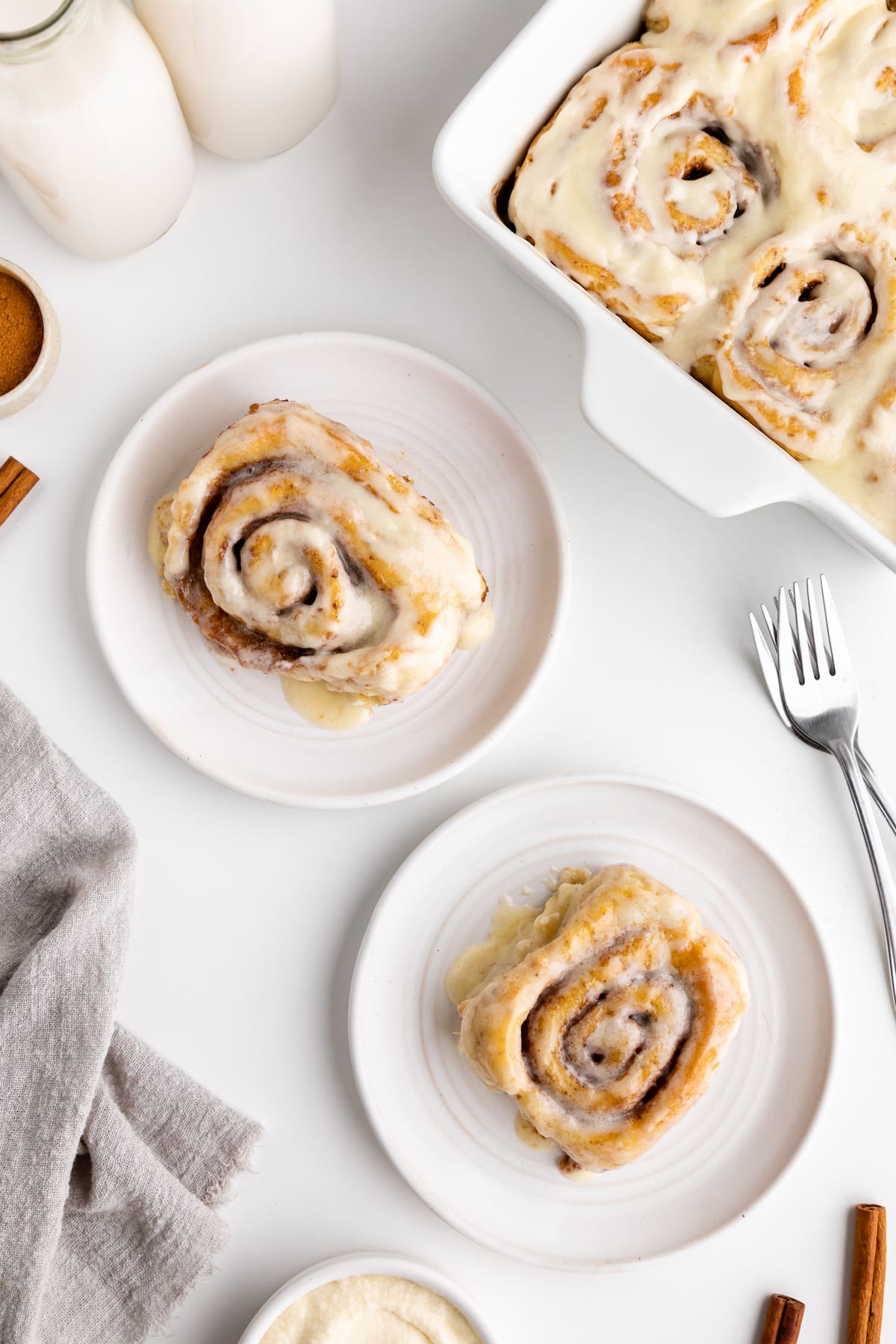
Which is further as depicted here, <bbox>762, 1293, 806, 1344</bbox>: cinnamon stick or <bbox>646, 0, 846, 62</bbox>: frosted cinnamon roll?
<bbox>762, 1293, 806, 1344</bbox>: cinnamon stick

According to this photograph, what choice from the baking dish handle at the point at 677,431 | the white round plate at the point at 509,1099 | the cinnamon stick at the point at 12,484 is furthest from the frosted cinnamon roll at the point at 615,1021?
the cinnamon stick at the point at 12,484

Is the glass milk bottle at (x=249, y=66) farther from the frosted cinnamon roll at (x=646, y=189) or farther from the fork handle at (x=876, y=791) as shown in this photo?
the fork handle at (x=876, y=791)

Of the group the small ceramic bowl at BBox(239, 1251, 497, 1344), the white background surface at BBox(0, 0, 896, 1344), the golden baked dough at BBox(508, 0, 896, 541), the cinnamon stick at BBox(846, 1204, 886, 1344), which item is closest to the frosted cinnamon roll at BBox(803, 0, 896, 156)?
the golden baked dough at BBox(508, 0, 896, 541)

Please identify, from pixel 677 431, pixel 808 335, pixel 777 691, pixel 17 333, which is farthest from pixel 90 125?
pixel 777 691

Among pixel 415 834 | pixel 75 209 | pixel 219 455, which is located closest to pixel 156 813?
pixel 415 834

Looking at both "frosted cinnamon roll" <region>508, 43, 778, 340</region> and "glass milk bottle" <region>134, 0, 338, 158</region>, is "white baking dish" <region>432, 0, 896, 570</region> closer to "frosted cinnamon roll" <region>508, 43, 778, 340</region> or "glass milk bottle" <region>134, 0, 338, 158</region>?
"frosted cinnamon roll" <region>508, 43, 778, 340</region>

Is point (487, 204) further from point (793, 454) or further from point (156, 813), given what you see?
point (156, 813)

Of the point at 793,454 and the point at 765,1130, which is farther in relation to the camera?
the point at 765,1130

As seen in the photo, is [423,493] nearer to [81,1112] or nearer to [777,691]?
[777,691]
